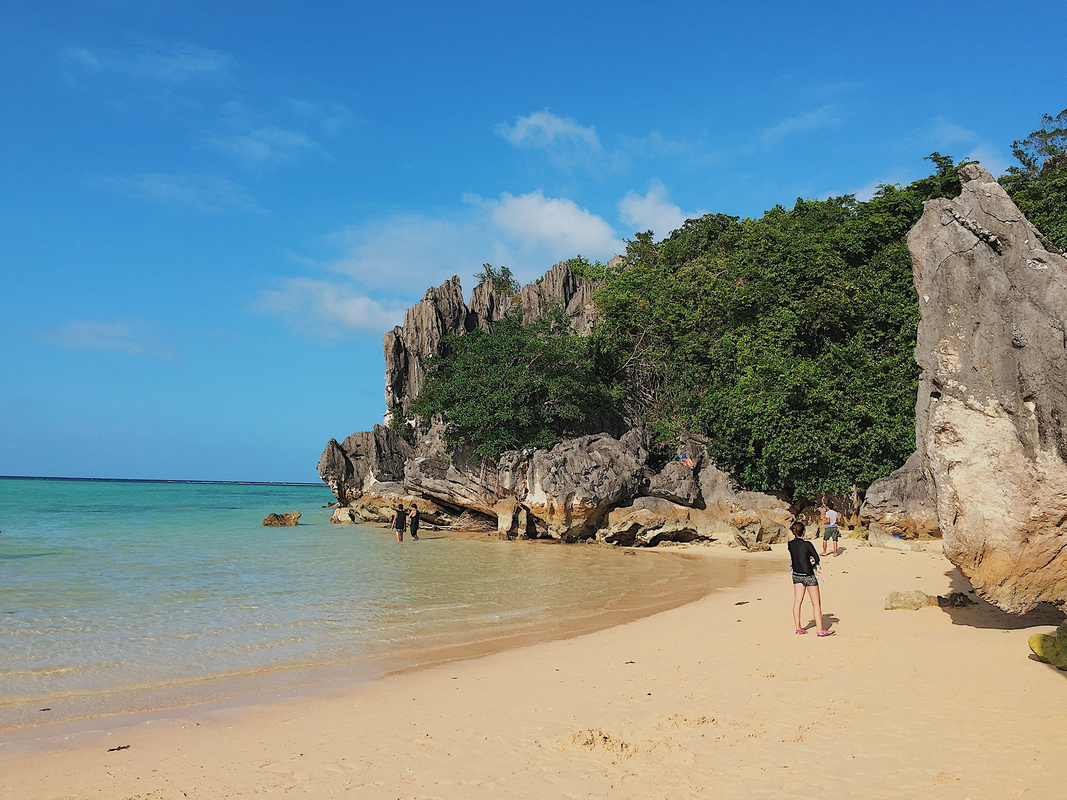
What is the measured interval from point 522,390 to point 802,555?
18.5 m

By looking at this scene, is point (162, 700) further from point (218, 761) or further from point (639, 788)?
point (639, 788)

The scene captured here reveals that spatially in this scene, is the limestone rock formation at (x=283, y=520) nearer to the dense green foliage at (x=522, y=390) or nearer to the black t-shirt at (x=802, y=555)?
the dense green foliage at (x=522, y=390)

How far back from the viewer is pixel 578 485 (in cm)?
2259

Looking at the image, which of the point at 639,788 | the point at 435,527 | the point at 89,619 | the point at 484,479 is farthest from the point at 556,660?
the point at 435,527

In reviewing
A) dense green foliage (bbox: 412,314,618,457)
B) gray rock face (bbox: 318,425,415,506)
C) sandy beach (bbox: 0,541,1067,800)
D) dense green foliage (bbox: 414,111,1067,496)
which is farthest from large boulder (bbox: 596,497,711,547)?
gray rock face (bbox: 318,425,415,506)

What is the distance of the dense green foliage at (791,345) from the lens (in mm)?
20688

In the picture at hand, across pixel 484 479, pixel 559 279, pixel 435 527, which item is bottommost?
pixel 435 527

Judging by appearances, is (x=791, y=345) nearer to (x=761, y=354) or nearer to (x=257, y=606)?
(x=761, y=354)

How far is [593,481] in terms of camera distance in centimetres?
2269

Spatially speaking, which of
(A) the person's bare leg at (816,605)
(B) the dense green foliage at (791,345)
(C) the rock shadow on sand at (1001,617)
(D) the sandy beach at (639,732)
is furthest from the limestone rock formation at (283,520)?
(C) the rock shadow on sand at (1001,617)

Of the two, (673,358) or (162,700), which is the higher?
(673,358)

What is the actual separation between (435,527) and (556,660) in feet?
76.3

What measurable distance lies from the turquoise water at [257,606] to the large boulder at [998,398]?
18.4ft

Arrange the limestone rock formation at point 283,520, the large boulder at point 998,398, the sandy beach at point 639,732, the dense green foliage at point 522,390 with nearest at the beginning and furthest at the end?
1. the sandy beach at point 639,732
2. the large boulder at point 998,398
3. the dense green foliage at point 522,390
4. the limestone rock formation at point 283,520
